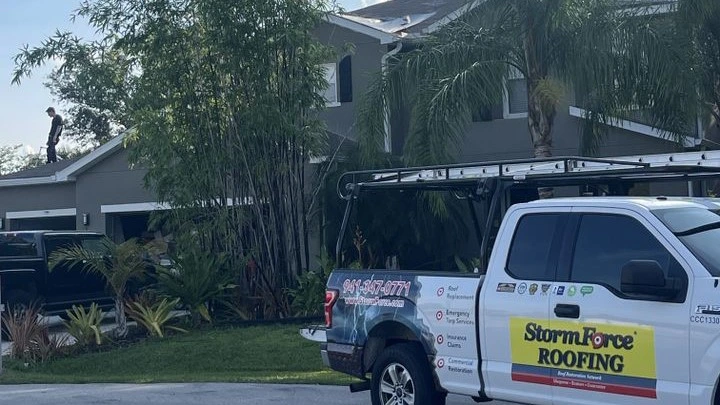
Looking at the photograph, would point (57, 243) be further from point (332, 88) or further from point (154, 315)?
point (332, 88)

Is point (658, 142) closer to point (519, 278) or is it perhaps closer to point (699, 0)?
point (699, 0)

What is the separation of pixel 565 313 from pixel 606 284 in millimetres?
359

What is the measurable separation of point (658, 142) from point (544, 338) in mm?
12061

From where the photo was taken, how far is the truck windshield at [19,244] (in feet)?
62.6

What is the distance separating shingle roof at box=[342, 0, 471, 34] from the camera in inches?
869

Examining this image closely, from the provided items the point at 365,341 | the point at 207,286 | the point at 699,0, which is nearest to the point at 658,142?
the point at 699,0

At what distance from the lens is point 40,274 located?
19.1m

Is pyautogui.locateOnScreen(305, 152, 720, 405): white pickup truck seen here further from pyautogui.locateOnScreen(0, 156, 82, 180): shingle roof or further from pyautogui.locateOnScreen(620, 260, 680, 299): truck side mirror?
pyautogui.locateOnScreen(0, 156, 82, 180): shingle roof

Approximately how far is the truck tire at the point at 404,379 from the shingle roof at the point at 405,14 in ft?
41.5

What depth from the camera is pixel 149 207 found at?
24156 millimetres

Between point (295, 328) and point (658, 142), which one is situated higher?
point (658, 142)

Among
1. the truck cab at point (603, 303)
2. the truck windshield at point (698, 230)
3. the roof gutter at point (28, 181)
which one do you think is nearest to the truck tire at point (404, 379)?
the truck cab at point (603, 303)

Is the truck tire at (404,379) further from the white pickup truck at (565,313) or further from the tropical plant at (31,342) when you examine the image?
the tropical plant at (31,342)

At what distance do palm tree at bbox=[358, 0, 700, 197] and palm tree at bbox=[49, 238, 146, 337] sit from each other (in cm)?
414
